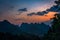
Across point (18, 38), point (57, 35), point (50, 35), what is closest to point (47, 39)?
point (50, 35)

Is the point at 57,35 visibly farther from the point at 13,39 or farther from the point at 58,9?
the point at 13,39

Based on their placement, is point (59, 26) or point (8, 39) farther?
point (8, 39)

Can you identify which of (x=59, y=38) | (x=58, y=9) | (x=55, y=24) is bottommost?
(x=59, y=38)

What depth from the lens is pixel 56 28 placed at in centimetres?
2166

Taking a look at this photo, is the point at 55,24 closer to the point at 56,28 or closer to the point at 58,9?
the point at 56,28

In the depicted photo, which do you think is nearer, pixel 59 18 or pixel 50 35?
pixel 59 18

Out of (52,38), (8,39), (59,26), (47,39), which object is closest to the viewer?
(59,26)

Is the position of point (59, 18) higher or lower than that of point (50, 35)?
higher

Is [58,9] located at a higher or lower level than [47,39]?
higher

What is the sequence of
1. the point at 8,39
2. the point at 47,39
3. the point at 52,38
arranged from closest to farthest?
the point at 52,38 → the point at 47,39 → the point at 8,39

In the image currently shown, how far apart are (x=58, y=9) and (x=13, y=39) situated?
29094 mm

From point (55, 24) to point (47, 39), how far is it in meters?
3.62

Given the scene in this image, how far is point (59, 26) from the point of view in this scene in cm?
2120

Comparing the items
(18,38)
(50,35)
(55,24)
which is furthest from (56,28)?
(18,38)
